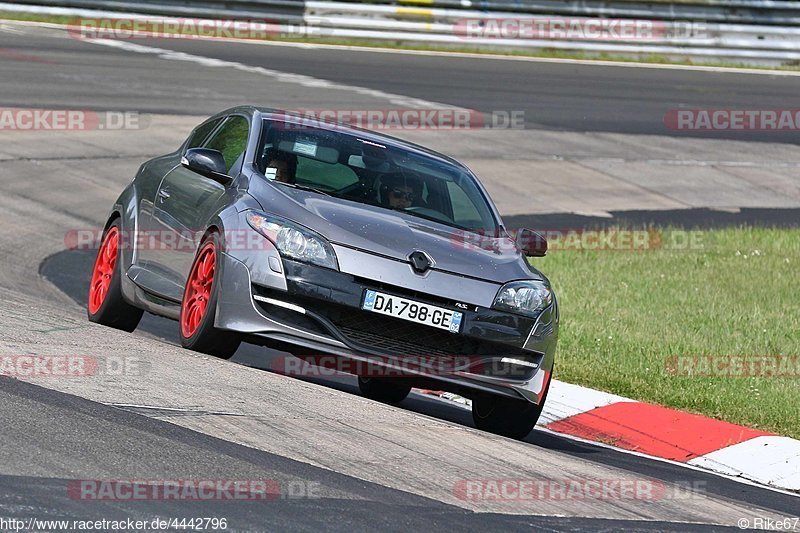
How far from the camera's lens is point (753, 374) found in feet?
34.8

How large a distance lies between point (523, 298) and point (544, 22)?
23.3 m

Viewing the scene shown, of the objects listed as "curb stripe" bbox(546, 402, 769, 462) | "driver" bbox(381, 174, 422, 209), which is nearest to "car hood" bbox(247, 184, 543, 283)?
"driver" bbox(381, 174, 422, 209)

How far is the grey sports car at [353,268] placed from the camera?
766 centimetres

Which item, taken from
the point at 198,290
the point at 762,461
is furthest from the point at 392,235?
the point at 762,461

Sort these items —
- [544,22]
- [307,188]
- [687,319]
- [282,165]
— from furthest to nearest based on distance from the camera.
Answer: [544,22] → [687,319] → [282,165] → [307,188]

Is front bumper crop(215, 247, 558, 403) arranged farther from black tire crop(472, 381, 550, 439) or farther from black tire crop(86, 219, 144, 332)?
black tire crop(86, 219, 144, 332)

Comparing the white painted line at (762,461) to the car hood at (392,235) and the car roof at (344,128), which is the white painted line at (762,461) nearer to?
the car hood at (392,235)

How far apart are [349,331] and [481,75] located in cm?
2031

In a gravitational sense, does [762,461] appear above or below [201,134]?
below

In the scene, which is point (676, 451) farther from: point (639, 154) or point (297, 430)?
point (639, 154)

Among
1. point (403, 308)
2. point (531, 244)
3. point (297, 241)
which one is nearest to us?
point (403, 308)

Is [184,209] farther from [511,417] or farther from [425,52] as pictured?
[425,52]

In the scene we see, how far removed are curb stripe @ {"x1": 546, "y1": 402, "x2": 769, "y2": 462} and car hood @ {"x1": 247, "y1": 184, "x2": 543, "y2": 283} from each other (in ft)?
4.38

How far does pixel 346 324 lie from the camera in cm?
768
